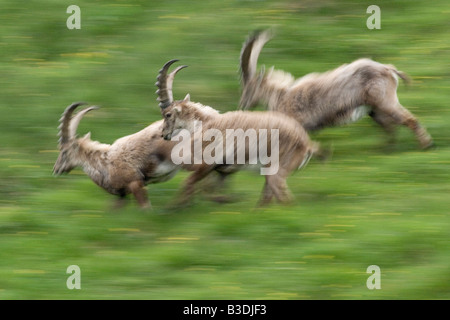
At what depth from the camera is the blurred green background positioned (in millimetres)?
9992

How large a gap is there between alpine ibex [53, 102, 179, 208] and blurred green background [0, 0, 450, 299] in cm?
32

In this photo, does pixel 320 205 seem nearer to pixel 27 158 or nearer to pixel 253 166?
pixel 253 166

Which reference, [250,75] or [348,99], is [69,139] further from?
[348,99]

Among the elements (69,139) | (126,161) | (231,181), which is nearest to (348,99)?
(231,181)

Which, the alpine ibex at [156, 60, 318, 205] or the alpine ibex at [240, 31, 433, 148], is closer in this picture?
the alpine ibex at [156, 60, 318, 205]

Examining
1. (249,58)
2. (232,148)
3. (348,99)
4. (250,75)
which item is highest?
(249,58)

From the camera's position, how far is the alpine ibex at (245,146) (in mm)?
11148

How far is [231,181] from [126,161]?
1.57 meters

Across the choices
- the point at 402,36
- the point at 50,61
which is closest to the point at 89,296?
the point at 50,61

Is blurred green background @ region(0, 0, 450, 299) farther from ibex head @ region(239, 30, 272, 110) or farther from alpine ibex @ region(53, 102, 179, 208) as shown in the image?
ibex head @ region(239, 30, 272, 110)

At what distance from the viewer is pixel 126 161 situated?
11.7 m

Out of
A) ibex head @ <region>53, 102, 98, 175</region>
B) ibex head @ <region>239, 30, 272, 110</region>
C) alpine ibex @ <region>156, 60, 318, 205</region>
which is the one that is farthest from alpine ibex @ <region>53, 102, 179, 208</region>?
ibex head @ <region>239, 30, 272, 110</region>

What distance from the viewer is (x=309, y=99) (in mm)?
13242

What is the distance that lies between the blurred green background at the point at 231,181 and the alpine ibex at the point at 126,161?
0.32 meters
